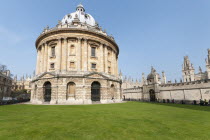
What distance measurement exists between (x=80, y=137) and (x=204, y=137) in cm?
558

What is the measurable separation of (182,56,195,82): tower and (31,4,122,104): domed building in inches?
2262

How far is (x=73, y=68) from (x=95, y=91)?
7.11 metres

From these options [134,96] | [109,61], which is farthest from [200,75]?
[109,61]

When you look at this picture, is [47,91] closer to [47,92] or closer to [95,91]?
[47,92]

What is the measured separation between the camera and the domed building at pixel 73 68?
24789 mm

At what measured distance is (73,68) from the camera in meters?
→ 26.6

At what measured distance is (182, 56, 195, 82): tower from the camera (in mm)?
65938

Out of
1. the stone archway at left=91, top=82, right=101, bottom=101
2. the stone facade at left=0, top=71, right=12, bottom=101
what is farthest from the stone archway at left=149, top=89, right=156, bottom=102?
the stone facade at left=0, top=71, right=12, bottom=101

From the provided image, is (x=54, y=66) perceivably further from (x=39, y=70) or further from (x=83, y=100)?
(x=83, y=100)

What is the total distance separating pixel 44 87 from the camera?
1031 inches

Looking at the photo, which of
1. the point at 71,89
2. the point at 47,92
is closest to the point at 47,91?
the point at 47,92

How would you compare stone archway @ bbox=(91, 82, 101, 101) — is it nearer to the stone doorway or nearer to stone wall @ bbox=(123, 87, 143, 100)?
the stone doorway

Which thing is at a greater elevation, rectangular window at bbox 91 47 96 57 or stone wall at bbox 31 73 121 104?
rectangular window at bbox 91 47 96 57

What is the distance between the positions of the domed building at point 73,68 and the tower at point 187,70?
2262 inches
